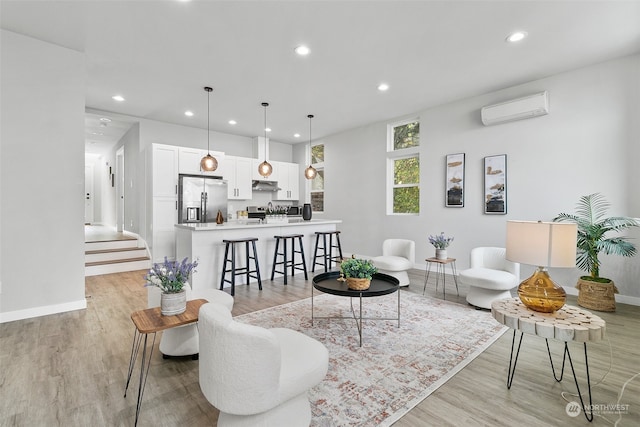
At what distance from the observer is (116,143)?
8.62 m

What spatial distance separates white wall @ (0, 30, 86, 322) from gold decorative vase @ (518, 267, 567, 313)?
464cm

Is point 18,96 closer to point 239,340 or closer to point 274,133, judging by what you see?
point 239,340

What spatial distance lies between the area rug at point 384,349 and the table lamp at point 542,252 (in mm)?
829

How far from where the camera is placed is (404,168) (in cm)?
629

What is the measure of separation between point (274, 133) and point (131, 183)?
12.2ft

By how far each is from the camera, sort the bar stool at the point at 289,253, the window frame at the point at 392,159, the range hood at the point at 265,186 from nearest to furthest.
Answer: the bar stool at the point at 289,253, the window frame at the point at 392,159, the range hood at the point at 265,186

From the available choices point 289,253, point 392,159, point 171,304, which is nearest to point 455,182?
point 392,159

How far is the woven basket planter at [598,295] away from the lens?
3.49 meters

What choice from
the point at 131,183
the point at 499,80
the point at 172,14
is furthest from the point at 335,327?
the point at 131,183

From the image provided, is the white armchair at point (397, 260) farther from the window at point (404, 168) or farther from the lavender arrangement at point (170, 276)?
the lavender arrangement at point (170, 276)

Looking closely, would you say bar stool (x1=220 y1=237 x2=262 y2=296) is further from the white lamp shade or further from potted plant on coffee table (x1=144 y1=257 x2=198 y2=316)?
the white lamp shade

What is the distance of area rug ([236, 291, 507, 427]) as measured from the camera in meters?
1.85

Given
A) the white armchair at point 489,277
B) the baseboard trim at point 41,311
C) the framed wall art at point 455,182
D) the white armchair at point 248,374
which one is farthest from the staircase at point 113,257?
the framed wall art at point 455,182
